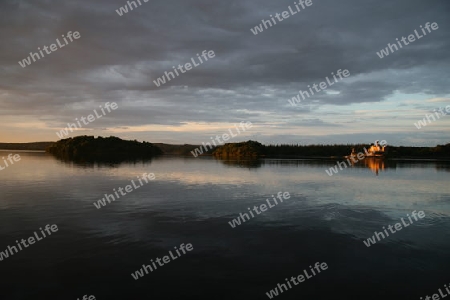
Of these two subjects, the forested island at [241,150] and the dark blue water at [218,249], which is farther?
the forested island at [241,150]

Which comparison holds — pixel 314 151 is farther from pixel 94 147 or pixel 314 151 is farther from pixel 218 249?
pixel 218 249

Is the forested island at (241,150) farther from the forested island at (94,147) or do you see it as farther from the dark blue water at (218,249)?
the dark blue water at (218,249)

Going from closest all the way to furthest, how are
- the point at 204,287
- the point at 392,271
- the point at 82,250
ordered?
the point at 204,287 → the point at 392,271 → the point at 82,250

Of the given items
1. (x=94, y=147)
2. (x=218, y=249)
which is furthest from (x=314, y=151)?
(x=218, y=249)

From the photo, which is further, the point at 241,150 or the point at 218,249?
the point at 241,150

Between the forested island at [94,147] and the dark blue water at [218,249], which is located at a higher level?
the forested island at [94,147]

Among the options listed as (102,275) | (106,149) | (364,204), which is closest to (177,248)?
(102,275)

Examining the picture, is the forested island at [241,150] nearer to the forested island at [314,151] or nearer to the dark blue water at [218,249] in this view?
the forested island at [314,151]

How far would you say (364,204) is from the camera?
2477 cm

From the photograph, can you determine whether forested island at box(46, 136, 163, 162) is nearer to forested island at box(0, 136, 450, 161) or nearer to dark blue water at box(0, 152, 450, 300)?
forested island at box(0, 136, 450, 161)

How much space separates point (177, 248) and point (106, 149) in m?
183

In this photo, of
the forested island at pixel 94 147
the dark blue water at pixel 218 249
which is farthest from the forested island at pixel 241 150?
the dark blue water at pixel 218 249

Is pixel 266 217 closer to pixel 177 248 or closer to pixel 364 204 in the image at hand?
pixel 177 248

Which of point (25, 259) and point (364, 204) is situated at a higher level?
point (25, 259)
